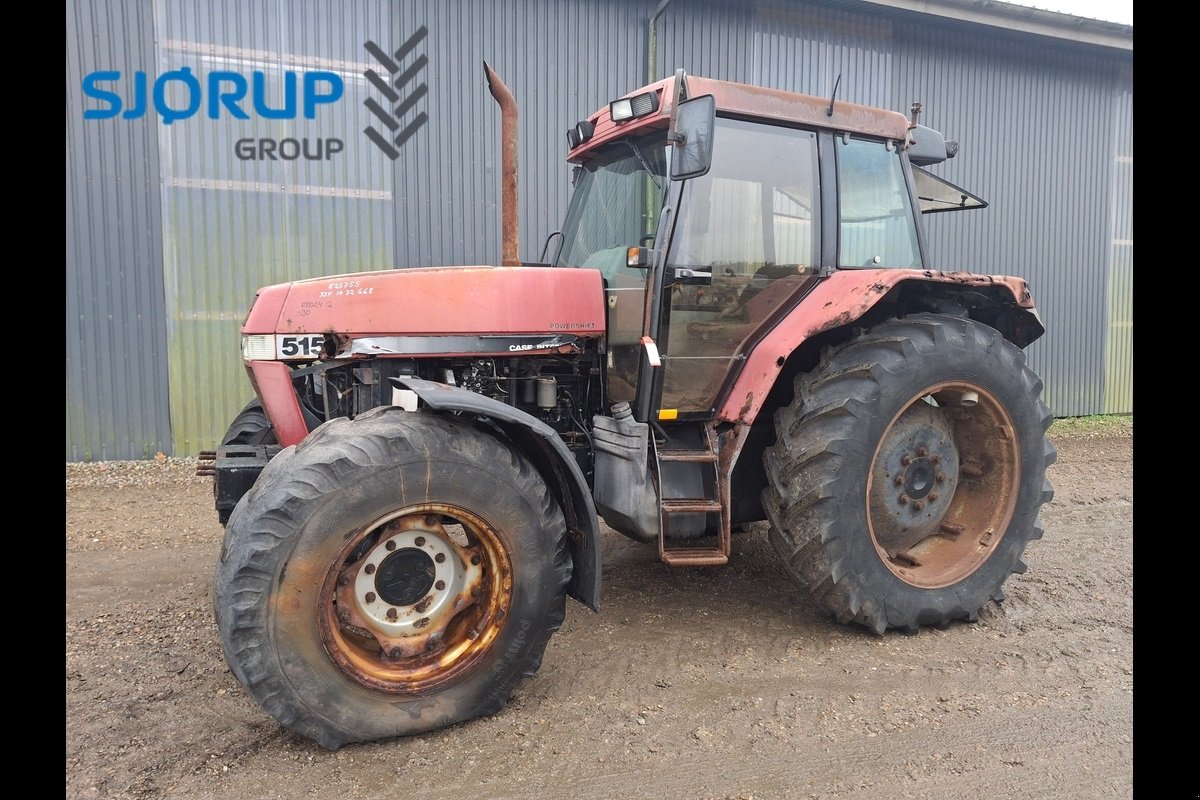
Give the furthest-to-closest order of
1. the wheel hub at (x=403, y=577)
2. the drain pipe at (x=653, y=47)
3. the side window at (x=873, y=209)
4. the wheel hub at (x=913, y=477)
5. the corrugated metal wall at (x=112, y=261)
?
the drain pipe at (x=653, y=47) → the corrugated metal wall at (x=112, y=261) → the side window at (x=873, y=209) → the wheel hub at (x=913, y=477) → the wheel hub at (x=403, y=577)

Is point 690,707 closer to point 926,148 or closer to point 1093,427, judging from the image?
point 926,148

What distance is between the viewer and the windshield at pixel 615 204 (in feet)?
11.4

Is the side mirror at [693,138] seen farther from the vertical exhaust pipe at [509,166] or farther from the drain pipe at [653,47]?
the drain pipe at [653,47]

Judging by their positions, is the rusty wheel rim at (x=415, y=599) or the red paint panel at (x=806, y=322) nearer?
the rusty wheel rim at (x=415, y=599)

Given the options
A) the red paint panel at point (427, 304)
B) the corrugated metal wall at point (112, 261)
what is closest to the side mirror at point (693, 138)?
the red paint panel at point (427, 304)

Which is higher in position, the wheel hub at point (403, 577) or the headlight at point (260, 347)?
the headlight at point (260, 347)

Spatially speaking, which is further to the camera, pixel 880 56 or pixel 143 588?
pixel 880 56

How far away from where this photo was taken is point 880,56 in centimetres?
889

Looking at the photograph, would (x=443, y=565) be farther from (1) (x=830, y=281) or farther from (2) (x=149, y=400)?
(2) (x=149, y=400)

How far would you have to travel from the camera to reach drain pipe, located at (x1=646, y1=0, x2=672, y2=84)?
792 centimetres

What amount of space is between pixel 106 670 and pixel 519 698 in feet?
5.58

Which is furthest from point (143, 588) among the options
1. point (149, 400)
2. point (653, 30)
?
point (653, 30)

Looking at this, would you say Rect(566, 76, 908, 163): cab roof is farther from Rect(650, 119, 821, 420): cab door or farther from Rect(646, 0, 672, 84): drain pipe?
Rect(646, 0, 672, 84): drain pipe

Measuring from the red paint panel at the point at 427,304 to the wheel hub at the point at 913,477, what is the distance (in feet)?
5.46
